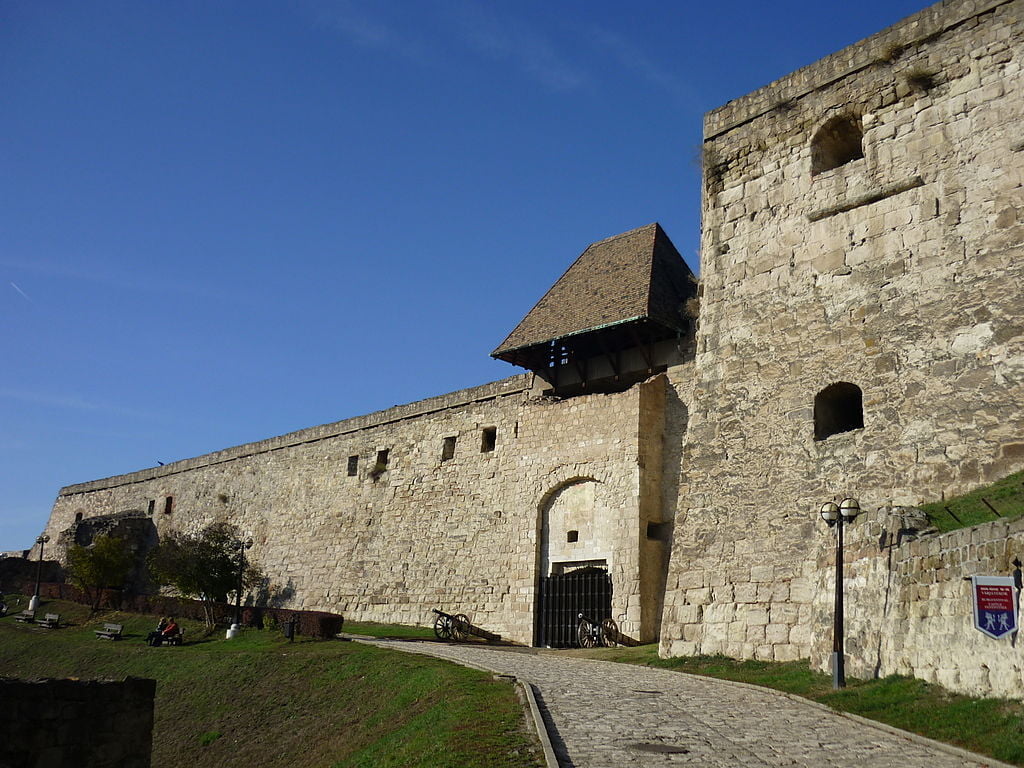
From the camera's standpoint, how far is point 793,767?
6832 mm

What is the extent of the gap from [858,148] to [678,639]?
8098 millimetres

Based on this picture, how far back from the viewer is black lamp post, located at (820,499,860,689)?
33.0ft

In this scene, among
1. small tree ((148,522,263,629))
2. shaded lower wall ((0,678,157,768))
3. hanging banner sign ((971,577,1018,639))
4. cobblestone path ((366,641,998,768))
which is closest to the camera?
cobblestone path ((366,641,998,768))

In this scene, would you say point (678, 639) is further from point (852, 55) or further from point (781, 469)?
point (852, 55)

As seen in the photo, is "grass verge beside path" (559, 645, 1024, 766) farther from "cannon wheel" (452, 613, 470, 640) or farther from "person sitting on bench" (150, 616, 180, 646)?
"person sitting on bench" (150, 616, 180, 646)

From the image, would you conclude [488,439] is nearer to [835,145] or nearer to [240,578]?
[240,578]

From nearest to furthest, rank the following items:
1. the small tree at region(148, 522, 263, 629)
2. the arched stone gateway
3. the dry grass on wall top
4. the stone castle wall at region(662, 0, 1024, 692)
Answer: the dry grass on wall top < the stone castle wall at region(662, 0, 1024, 692) < the arched stone gateway < the small tree at region(148, 522, 263, 629)

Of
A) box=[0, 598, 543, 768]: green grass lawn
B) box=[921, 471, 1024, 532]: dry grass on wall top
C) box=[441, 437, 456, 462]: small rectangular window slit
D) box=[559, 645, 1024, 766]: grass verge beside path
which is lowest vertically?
box=[0, 598, 543, 768]: green grass lawn

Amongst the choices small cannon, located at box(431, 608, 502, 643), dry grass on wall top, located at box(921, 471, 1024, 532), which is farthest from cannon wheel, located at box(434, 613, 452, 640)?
dry grass on wall top, located at box(921, 471, 1024, 532)

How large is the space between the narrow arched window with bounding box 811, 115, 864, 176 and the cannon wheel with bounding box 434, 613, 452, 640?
1161 cm

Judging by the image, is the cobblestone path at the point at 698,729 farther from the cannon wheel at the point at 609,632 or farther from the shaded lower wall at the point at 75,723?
the cannon wheel at the point at 609,632

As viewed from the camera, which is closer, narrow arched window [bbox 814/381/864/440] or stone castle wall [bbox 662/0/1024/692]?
stone castle wall [bbox 662/0/1024/692]

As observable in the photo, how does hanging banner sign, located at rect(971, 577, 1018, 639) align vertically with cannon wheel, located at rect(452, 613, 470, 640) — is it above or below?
above

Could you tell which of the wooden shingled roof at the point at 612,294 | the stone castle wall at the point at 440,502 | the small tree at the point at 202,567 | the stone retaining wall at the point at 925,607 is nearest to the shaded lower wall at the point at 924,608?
the stone retaining wall at the point at 925,607
